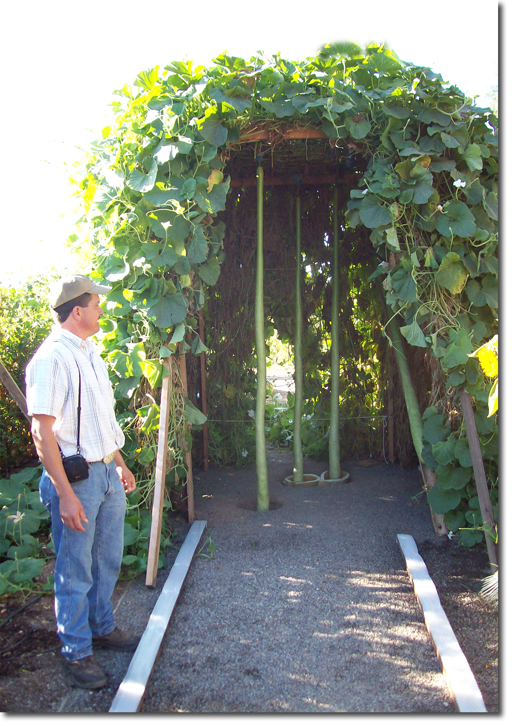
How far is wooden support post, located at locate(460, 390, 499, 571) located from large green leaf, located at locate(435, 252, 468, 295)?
1.98 ft

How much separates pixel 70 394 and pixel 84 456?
0.24 metres

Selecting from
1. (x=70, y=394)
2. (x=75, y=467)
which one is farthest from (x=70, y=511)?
(x=70, y=394)

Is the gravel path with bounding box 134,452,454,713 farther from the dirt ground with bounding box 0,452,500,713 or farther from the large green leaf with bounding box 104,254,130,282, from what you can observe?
the large green leaf with bounding box 104,254,130,282

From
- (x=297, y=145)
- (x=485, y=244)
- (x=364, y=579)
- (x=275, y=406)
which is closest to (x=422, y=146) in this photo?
(x=485, y=244)

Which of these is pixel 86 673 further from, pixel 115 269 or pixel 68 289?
pixel 115 269

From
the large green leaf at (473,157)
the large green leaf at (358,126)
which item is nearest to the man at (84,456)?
the large green leaf at (358,126)

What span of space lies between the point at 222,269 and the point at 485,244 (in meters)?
2.44

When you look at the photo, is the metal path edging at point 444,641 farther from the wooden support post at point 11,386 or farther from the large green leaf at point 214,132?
the large green leaf at point 214,132

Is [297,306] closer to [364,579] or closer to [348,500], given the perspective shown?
[348,500]

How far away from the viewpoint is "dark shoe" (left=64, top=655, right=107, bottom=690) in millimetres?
1923

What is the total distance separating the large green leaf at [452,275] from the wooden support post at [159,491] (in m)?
1.64

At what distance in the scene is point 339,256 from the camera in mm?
4754

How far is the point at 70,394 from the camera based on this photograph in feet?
6.39

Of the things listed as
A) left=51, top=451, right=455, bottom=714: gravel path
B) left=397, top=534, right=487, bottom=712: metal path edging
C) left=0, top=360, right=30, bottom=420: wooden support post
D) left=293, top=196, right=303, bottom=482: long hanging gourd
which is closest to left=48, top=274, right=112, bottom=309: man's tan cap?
left=0, top=360, right=30, bottom=420: wooden support post
